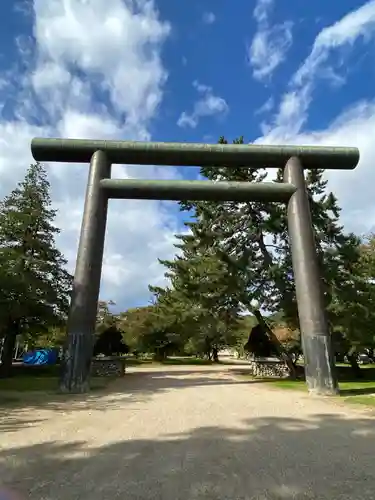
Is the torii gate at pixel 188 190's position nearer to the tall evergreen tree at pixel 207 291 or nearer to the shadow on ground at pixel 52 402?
the shadow on ground at pixel 52 402

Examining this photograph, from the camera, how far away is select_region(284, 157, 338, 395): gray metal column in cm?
1030

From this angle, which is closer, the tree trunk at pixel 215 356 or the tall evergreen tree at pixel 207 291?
the tall evergreen tree at pixel 207 291

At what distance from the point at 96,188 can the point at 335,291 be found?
11085 mm

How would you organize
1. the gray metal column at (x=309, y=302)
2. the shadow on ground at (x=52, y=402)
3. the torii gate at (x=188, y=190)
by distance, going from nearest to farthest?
the shadow on ground at (x=52, y=402), the gray metal column at (x=309, y=302), the torii gate at (x=188, y=190)

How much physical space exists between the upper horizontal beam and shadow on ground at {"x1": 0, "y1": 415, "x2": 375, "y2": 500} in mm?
→ 9579

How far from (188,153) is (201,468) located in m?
10.6

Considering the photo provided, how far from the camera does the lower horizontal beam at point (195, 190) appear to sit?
12297 millimetres

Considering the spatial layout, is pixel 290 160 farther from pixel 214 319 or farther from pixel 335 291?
pixel 214 319

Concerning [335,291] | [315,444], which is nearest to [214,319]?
[335,291]

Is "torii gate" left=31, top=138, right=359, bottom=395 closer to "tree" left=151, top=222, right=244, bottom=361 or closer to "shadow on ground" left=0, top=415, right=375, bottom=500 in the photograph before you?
"tree" left=151, top=222, right=244, bottom=361

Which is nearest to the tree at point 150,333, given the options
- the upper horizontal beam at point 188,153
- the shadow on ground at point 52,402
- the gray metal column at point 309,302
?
the upper horizontal beam at point 188,153

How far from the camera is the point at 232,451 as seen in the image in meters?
4.35

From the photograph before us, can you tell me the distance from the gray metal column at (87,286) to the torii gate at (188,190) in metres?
0.03

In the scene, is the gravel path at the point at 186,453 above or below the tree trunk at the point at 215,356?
below
